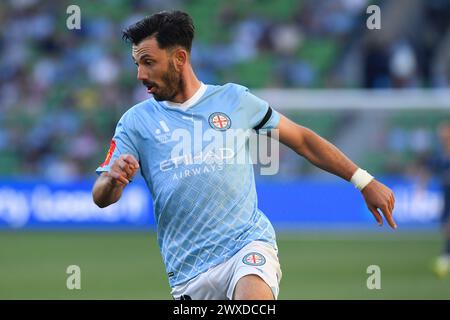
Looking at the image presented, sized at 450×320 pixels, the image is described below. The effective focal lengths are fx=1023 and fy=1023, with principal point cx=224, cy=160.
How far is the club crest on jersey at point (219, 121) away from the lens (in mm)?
6453

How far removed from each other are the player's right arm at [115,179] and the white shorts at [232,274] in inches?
29.6

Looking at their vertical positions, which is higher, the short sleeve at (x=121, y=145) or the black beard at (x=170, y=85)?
the black beard at (x=170, y=85)

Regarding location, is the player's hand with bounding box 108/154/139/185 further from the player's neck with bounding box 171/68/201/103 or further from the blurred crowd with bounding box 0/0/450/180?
the blurred crowd with bounding box 0/0/450/180

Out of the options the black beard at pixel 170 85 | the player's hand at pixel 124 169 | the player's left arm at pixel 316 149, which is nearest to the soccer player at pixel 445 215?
the player's left arm at pixel 316 149

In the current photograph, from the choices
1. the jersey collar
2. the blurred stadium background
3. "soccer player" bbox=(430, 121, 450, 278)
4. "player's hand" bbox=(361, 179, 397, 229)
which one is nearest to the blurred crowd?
the blurred stadium background

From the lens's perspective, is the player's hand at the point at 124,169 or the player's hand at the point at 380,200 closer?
the player's hand at the point at 124,169

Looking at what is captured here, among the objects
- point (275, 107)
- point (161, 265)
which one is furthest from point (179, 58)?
point (275, 107)

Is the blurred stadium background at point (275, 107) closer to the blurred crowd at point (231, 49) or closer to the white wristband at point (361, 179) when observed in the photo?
the blurred crowd at point (231, 49)

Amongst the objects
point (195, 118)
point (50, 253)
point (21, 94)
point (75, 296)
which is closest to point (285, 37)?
point (21, 94)

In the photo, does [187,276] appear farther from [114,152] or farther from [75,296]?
[75,296]

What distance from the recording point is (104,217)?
20438mm

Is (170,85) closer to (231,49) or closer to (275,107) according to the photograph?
(275,107)

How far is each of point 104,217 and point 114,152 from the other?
1428 cm
